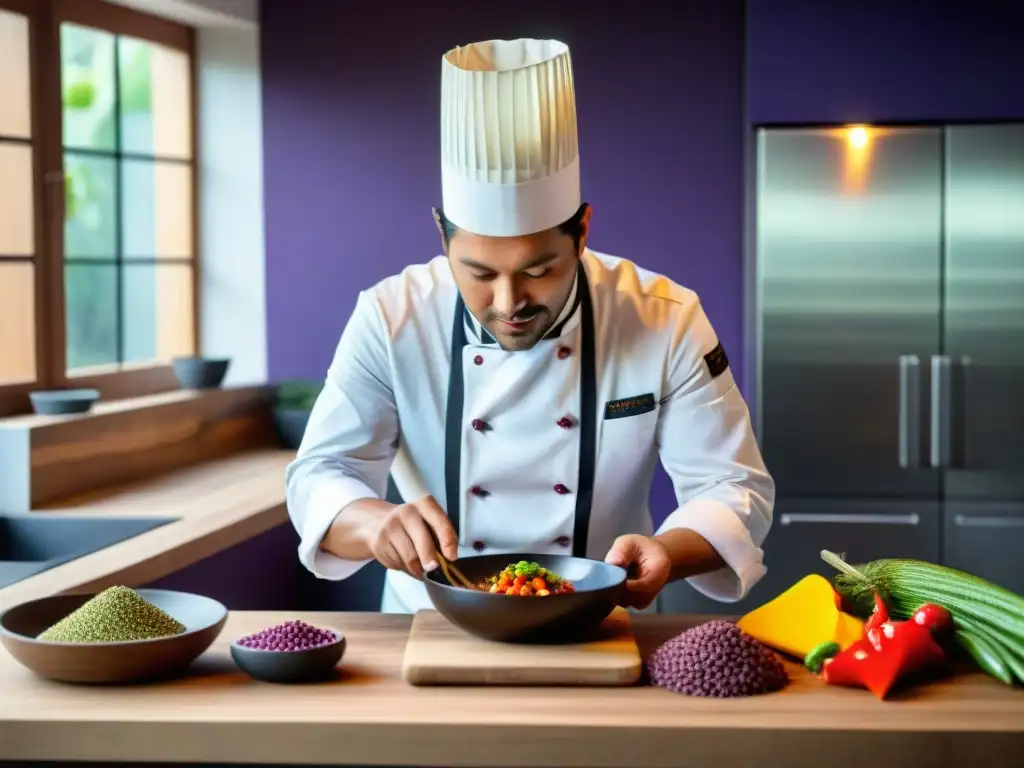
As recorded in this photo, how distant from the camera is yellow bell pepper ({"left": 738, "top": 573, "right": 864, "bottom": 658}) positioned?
177 cm

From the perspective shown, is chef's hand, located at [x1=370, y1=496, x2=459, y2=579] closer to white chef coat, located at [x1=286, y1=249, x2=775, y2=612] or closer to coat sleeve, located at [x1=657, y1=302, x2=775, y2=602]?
white chef coat, located at [x1=286, y1=249, x2=775, y2=612]

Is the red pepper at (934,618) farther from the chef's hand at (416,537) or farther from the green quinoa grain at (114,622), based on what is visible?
the green quinoa grain at (114,622)

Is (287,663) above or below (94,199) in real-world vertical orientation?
below

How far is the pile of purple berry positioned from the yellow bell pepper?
1.99 ft

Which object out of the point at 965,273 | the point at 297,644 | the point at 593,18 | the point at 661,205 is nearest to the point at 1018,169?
the point at 965,273

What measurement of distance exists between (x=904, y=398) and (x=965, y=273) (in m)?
0.47

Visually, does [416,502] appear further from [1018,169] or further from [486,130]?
[1018,169]

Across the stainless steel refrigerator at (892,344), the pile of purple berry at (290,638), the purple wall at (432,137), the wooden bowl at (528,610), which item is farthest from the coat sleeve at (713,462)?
the purple wall at (432,137)

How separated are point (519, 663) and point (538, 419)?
26.9 inches

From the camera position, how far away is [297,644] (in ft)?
5.60

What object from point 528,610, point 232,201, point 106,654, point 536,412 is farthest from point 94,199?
point 528,610

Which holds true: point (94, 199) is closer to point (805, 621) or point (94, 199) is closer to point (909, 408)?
point (909, 408)

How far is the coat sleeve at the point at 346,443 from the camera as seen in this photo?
2145 millimetres

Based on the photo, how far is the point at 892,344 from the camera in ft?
14.6
